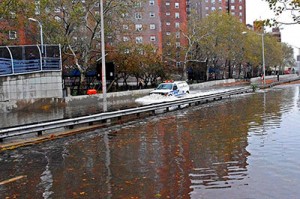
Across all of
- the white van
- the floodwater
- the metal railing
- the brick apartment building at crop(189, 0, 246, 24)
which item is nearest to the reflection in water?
the floodwater

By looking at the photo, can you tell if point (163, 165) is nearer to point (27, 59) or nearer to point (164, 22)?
point (27, 59)

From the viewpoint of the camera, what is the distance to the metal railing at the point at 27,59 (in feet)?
96.8

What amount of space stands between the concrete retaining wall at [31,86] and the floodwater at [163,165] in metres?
15.1

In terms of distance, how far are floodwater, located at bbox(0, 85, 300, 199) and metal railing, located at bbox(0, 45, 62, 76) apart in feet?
52.8

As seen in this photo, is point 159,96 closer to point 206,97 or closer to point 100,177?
point 206,97

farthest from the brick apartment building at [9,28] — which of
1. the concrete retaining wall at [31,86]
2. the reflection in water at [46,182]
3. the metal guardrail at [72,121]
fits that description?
the reflection in water at [46,182]

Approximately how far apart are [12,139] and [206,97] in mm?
19581

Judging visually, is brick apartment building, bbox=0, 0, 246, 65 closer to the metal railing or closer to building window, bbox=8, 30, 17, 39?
building window, bbox=8, 30, 17, 39

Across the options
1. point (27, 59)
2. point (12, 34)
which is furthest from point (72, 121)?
point (12, 34)

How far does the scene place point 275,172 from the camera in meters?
8.57

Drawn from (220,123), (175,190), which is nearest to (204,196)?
(175,190)

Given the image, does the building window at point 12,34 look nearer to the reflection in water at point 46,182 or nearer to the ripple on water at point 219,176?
the reflection in water at point 46,182

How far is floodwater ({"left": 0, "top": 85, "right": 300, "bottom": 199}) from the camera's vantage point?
24.5 ft

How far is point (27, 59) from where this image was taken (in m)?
32.8
